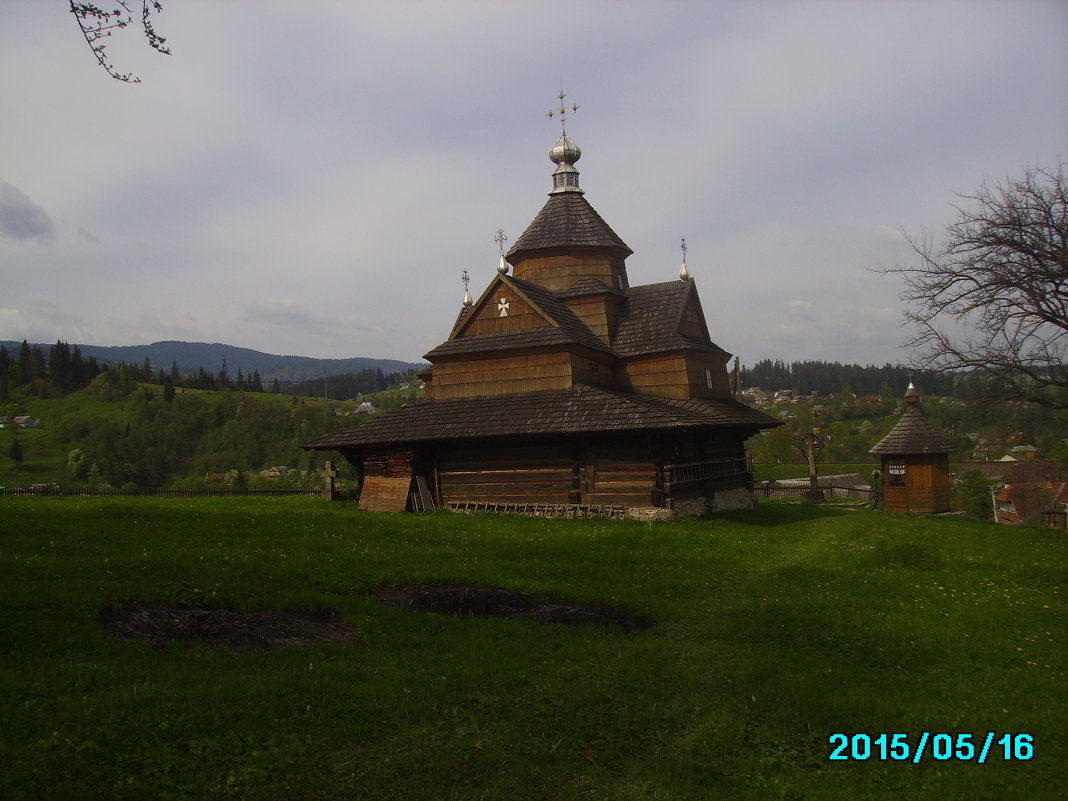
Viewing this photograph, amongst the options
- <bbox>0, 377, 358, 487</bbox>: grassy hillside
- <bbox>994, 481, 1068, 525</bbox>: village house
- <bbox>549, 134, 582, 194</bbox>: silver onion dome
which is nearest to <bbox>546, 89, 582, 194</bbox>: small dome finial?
<bbox>549, 134, 582, 194</bbox>: silver onion dome

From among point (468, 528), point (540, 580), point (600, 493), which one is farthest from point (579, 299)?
point (540, 580)

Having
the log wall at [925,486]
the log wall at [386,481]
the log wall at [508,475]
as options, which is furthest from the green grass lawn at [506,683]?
the log wall at [925,486]

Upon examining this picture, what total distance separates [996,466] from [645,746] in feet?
330

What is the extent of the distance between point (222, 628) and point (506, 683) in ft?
10.8

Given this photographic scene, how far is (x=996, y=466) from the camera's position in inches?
3541

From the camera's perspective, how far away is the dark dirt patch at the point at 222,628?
7.65 m

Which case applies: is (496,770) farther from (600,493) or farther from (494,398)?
(494,398)

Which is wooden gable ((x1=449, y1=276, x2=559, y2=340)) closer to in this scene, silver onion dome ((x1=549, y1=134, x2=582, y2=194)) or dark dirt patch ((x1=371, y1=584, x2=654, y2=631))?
silver onion dome ((x1=549, y1=134, x2=582, y2=194))

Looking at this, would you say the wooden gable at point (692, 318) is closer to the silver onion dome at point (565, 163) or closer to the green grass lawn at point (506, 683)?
the silver onion dome at point (565, 163)

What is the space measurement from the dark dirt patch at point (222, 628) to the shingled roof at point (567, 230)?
72.2ft

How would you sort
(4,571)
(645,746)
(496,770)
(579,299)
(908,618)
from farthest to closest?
(579,299)
(908,618)
(4,571)
(645,746)
(496,770)

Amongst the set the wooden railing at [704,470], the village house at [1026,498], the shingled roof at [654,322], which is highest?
the shingled roof at [654,322]

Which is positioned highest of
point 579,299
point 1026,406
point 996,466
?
point 579,299

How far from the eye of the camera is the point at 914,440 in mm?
32469
